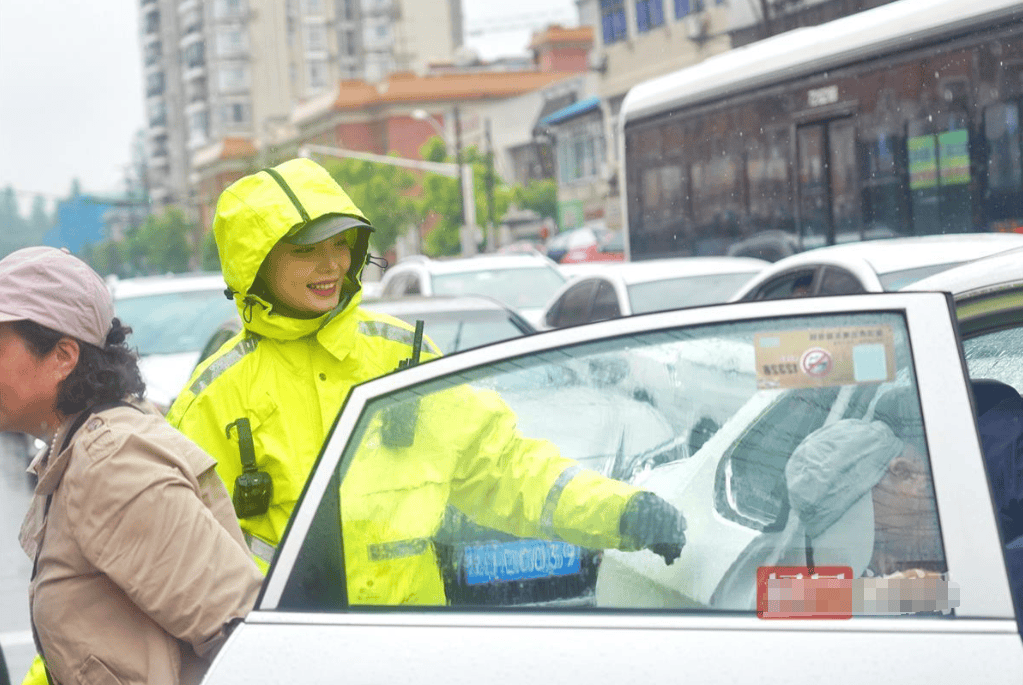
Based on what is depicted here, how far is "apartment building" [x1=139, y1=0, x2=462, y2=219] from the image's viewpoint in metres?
113

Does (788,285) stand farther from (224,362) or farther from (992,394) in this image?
(224,362)

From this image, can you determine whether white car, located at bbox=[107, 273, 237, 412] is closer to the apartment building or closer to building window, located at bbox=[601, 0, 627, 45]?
building window, located at bbox=[601, 0, 627, 45]

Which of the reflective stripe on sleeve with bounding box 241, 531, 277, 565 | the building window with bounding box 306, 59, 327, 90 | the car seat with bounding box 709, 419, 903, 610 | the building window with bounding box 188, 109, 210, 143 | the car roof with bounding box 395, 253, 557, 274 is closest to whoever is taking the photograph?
the car seat with bounding box 709, 419, 903, 610

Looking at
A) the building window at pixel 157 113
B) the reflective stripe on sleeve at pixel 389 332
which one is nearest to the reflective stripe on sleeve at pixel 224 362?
the reflective stripe on sleeve at pixel 389 332

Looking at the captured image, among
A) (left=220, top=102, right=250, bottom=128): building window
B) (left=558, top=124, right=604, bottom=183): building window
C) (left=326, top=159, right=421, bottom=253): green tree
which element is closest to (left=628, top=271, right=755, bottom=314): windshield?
(left=558, top=124, right=604, bottom=183): building window

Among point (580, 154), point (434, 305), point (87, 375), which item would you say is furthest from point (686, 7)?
point (87, 375)

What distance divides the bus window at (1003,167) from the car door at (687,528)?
764cm

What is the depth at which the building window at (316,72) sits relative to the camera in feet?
384

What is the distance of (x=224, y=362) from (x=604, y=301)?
7.90m

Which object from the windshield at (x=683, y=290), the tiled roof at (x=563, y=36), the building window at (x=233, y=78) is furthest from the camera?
the building window at (x=233, y=78)

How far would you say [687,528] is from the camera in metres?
2.19

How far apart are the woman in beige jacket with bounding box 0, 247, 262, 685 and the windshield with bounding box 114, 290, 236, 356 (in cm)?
818

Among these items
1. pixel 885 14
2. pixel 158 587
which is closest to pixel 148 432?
pixel 158 587

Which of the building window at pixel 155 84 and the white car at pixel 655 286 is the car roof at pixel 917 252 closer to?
the white car at pixel 655 286
